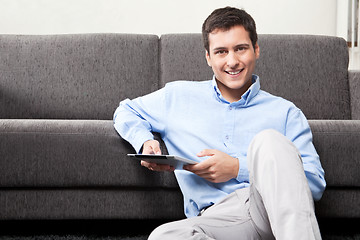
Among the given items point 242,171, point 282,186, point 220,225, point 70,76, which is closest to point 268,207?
point 282,186

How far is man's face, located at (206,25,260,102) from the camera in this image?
1365mm

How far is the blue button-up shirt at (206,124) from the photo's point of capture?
128cm

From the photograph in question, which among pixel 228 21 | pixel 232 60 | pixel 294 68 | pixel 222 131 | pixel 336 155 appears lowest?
pixel 336 155

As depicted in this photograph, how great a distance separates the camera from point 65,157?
1488mm

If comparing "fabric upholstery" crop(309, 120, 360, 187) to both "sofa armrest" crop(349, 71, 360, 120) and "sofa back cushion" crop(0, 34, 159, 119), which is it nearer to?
"sofa armrest" crop(349, 71, 360, 120)

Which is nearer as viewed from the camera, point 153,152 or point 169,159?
point 169,159

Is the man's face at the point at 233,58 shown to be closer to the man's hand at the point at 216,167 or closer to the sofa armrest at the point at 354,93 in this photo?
the man's hand at the point at 216,167

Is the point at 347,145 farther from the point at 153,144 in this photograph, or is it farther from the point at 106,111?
the point at 106,111

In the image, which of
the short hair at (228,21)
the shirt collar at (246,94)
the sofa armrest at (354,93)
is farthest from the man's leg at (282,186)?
the sofa armrest at (354,93)

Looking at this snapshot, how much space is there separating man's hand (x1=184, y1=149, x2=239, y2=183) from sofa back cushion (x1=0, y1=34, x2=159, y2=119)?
1.01m

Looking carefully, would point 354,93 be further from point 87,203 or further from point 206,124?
point 87,203

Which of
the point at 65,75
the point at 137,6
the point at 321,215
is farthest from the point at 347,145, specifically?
the point at 137,6

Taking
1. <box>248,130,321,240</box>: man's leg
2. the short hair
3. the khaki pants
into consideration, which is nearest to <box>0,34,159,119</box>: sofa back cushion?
the short hair

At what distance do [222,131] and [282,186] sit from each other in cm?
51
